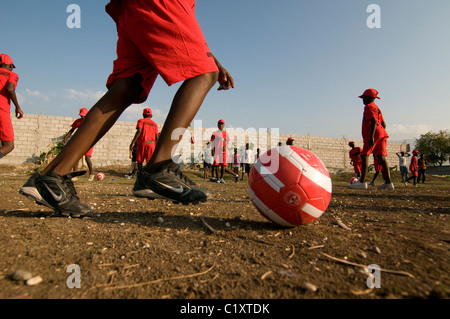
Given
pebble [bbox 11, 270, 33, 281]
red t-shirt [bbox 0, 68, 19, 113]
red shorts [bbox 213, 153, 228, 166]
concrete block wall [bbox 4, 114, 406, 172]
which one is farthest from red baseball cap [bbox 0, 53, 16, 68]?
concrete block wall [bbox 4, 114, 406, 172]

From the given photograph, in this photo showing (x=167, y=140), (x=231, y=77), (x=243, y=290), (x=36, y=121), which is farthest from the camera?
(x=36, y=121)

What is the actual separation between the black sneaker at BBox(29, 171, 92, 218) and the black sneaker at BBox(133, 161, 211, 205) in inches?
21.5

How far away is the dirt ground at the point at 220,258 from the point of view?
1048mm

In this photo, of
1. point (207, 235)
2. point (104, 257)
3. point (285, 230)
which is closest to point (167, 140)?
point (207, 235)

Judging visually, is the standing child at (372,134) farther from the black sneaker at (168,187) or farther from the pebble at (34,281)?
the pebble at (34,281)

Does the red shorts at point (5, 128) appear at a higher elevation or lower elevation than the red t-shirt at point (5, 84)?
lower

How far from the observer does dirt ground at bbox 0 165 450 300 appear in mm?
1048

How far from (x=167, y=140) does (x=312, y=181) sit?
1.19 metres

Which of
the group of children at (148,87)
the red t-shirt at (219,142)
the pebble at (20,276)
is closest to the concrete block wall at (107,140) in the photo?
the red t-shirt at (219,142)

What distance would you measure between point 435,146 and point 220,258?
55.2 meters

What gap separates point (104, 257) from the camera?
1.39m

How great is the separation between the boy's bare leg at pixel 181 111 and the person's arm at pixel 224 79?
389 mm

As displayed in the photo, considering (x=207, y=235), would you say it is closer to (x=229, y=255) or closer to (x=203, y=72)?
(x=229, y=255)
